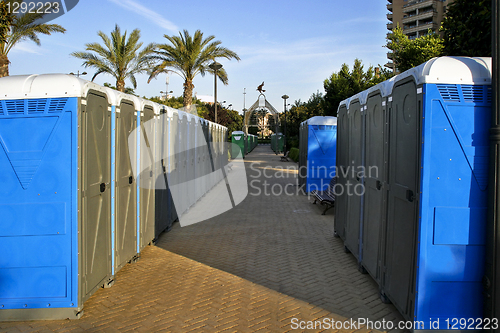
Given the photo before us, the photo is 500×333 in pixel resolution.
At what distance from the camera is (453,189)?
3420 mm

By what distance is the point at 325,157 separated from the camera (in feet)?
40.8

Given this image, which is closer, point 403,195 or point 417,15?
point 403,195

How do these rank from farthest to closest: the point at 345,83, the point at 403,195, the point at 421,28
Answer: the point at 421,28 < the point at 345,83 < the point at 403,195

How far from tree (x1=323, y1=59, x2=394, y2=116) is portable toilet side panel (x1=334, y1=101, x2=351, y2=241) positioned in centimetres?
1936

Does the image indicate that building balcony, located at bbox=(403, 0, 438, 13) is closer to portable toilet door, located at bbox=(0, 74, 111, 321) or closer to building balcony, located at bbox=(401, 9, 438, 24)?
building balcony, located at bbox=(401, 9, 438, 24)

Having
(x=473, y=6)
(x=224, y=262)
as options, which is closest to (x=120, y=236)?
(x=224, y=262)

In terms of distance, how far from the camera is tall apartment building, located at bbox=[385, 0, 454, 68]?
67.4 meters

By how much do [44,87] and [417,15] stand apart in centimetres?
7768

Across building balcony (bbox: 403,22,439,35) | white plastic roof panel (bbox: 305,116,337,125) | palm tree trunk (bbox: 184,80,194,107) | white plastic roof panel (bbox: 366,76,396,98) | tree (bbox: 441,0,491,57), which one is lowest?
white plastic roof panel (bbox: 366,76,396,98)

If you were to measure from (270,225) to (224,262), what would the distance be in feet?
9.34

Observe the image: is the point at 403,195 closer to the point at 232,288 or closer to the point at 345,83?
the point at 232,288

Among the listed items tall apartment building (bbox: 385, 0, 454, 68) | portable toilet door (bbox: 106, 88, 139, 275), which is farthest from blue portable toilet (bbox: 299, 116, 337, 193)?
tall apartment building (bbox: 385, 0, 454, 68)

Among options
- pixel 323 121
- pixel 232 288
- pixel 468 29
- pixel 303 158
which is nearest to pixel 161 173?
pixel 232 288

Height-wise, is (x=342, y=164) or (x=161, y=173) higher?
(x=342, y=164)
